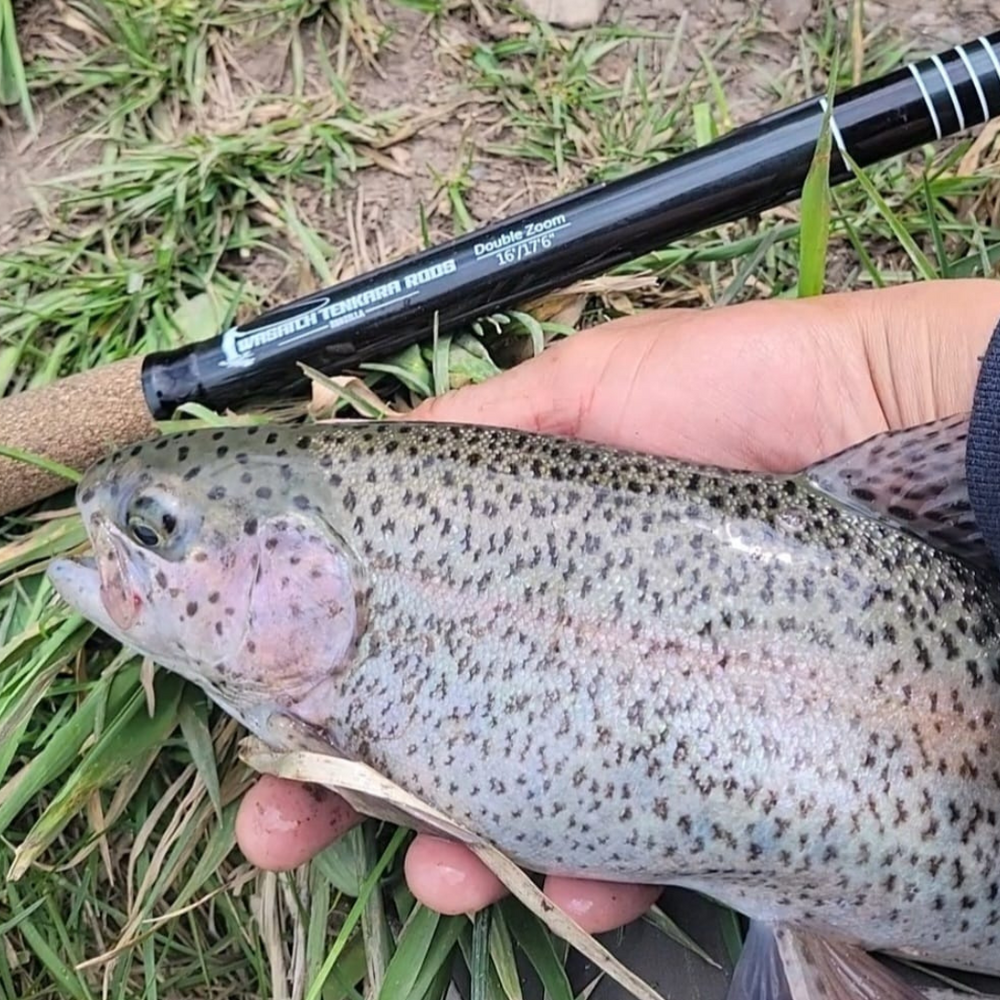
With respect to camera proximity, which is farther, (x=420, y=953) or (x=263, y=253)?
(x=263, y=253)

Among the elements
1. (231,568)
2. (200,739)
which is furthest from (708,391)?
(200,739)

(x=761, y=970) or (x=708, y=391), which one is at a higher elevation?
(x=708, y=391)

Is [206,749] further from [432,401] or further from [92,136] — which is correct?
[92,136]

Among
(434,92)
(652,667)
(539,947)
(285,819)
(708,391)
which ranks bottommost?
(539,947)

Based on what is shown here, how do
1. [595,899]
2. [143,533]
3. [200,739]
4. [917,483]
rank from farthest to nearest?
[200,739] < [595,899] < [143,533] < [917,483]

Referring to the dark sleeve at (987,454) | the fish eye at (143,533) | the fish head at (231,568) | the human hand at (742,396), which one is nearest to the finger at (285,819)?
the human hand at (742,396)

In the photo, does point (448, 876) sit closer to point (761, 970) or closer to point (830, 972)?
point (761, 970)

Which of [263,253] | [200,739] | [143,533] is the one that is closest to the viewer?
[143,533]

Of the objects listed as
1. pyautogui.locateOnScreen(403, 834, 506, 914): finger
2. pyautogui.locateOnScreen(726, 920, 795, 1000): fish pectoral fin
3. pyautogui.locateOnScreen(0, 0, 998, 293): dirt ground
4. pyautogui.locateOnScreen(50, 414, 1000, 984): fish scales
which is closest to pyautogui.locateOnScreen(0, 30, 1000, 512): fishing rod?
pyautogui.locateOnScreen(0, 0, 998, 293): dirt ground
